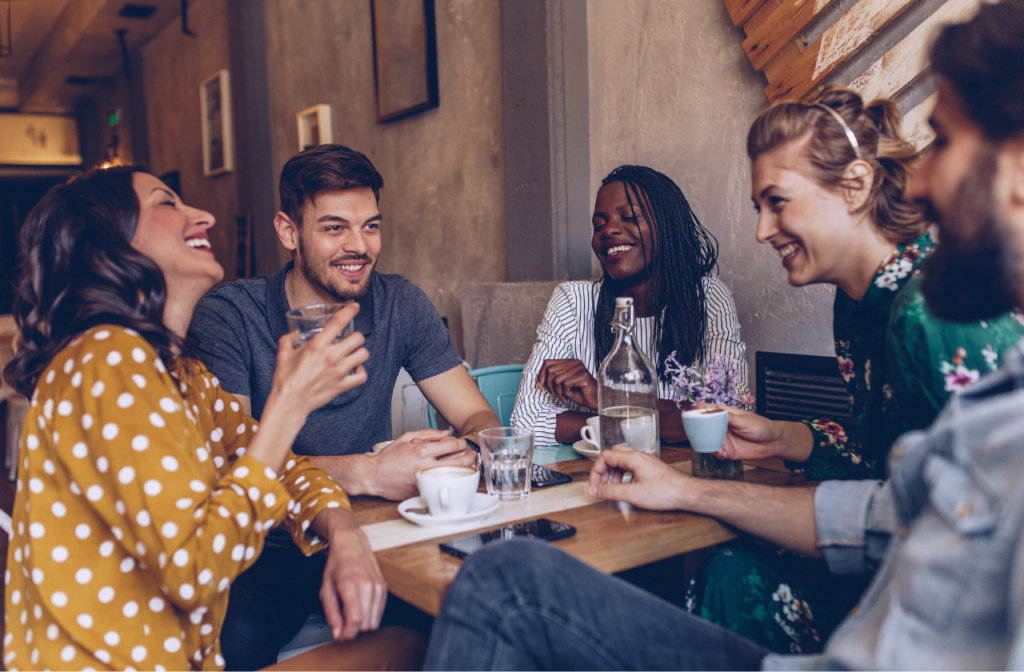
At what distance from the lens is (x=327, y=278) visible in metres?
1.97

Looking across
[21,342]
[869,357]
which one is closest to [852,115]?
[869,357]

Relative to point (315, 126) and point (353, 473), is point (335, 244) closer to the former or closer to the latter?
point (353, 473)

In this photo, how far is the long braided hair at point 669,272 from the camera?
217 centimetres

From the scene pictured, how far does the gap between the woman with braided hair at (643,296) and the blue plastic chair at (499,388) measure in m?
0.24

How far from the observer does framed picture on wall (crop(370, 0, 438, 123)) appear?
3.61m

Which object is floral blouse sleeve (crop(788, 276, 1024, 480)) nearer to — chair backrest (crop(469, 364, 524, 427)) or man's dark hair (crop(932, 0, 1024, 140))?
man's dark hair (crop(932, 0, 1024, 140))

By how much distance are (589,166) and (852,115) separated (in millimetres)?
1599

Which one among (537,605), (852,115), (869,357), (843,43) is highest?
(843,43)

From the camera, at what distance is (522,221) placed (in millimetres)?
3041

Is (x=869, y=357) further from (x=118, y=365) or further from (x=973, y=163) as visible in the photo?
(x=118, y=365)

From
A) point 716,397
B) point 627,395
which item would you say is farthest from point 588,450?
point 716,397

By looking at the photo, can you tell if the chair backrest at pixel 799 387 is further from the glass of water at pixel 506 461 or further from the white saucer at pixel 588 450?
the glass of water at pixel 506 461

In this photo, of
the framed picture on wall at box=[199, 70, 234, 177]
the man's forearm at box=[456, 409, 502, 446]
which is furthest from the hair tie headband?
the framed picture on wall at box=[199, 70, 234, 177]

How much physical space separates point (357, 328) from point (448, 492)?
37.5 inches
